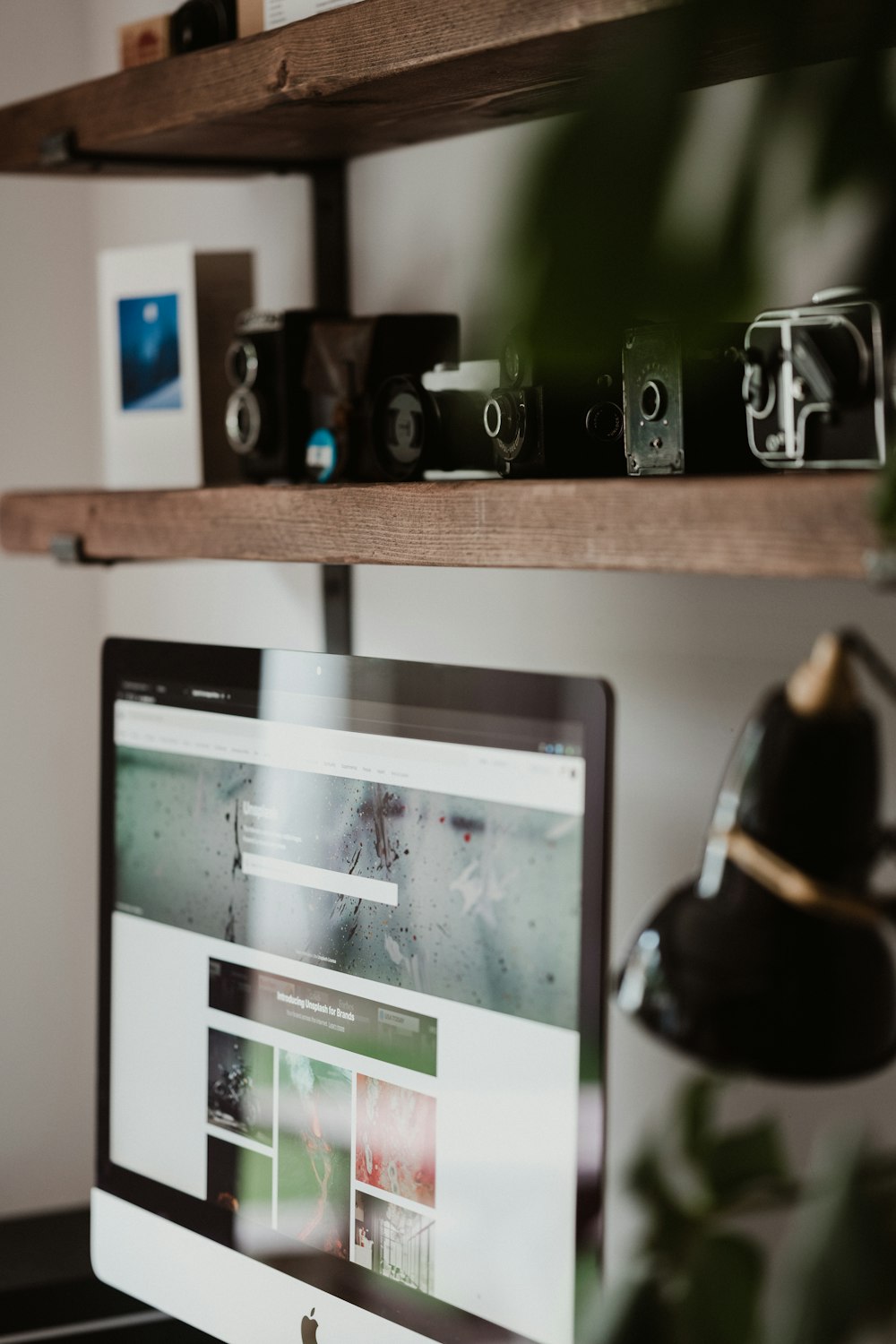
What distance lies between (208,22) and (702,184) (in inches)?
37.3

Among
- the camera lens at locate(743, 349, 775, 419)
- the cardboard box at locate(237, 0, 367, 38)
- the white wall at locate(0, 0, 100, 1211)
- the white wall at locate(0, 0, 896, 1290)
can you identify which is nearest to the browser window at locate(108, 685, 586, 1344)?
the white wall at locate(0, 0, 896, 1290)

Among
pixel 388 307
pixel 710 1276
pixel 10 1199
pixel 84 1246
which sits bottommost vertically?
pixel 10 1199

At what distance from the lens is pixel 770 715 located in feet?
1.72

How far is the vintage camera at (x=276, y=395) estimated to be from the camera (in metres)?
1.15

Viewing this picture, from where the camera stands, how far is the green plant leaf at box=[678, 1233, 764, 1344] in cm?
41

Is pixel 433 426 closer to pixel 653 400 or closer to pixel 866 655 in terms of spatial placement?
pixel 653 400

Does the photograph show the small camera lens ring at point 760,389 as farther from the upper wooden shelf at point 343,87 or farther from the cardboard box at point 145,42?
the cardboard box at point 145,42

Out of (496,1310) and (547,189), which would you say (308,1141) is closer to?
(496,1310)

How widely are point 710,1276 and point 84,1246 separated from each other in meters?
1.05

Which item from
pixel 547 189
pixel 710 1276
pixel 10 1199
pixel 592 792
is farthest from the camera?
pixel 10 1199

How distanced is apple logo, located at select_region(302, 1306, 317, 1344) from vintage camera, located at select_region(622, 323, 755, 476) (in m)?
0.59

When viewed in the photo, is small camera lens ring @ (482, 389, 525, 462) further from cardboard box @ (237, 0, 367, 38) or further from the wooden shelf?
cardboard box @ (237, 0, 367, 38)

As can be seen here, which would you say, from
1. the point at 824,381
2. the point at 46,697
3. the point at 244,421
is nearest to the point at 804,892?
the point at 824,381

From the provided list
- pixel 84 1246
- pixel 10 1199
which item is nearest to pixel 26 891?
pixel 10 1199
